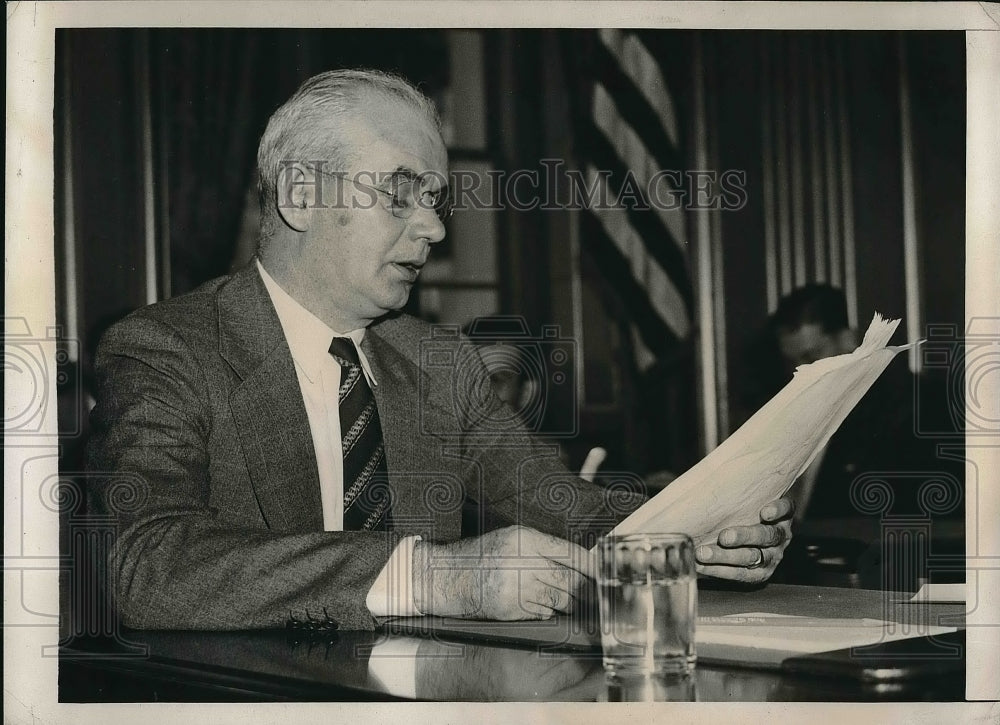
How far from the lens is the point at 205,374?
1.48m

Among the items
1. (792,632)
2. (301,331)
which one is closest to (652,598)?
(792,632)

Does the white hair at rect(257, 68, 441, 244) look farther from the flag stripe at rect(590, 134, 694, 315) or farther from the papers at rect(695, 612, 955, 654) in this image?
the papers at rect(695, 612, 955, 654)

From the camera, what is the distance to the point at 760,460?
1.30m

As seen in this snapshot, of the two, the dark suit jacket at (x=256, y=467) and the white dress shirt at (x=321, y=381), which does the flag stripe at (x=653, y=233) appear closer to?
the dark suit jacket at (x=256, y=467)

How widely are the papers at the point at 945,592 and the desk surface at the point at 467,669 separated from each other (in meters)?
0.05

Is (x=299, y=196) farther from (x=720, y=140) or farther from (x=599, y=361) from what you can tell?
(x=720, y=140)

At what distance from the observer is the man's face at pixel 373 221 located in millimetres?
1552

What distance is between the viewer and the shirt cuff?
4.26 feet

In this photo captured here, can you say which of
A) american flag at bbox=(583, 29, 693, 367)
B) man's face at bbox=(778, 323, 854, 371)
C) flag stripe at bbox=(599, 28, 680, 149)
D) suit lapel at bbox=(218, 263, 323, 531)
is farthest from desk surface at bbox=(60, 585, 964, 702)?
flag stripe at bbox=(599, 28, 680, 149)

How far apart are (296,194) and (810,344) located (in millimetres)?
830

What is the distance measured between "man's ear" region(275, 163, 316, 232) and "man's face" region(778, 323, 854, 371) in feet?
2.50

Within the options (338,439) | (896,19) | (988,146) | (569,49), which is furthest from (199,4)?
(988,146)

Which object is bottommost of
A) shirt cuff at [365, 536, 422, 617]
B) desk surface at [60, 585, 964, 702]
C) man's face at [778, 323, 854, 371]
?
desk surface at [60, 585, 964, 702]

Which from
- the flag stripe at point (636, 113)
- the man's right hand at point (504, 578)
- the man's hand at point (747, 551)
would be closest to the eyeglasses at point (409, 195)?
the flag stripe at point (636, 113)
